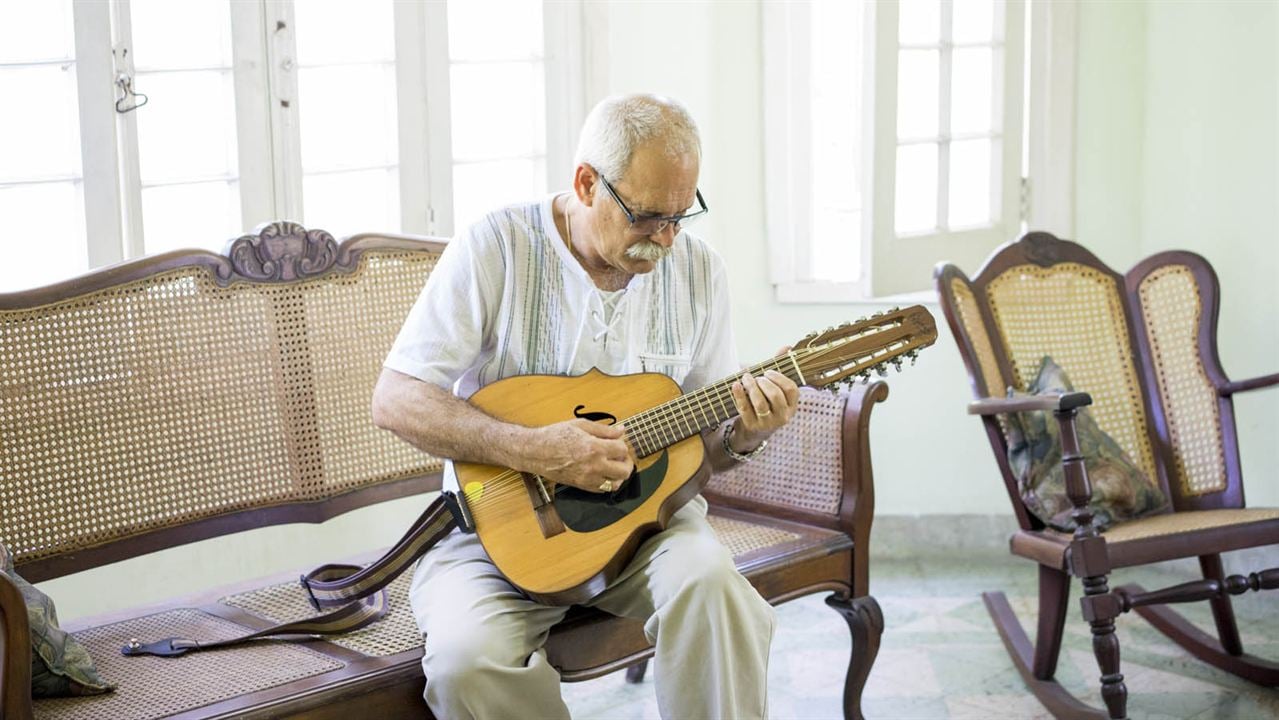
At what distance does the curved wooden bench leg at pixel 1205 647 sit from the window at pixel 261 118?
200 centimetres

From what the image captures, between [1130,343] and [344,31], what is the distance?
219 cm

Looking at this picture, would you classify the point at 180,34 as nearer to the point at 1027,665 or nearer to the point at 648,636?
the point at 648,636

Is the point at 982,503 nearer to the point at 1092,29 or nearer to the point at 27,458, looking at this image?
the point at 1092,29

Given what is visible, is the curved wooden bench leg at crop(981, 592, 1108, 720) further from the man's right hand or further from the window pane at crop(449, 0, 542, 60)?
the window pane at crop(449, 0, 542, 60)

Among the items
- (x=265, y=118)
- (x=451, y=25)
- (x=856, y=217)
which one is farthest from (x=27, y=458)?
(x=856, y=217)

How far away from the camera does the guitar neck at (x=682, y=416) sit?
2434 millimetres

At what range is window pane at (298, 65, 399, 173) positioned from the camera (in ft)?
11.4

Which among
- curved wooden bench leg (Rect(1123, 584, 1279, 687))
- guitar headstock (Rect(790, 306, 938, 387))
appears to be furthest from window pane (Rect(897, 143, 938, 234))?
guitar headstock (Rect(790, 306, 938, 387))

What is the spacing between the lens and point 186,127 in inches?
129

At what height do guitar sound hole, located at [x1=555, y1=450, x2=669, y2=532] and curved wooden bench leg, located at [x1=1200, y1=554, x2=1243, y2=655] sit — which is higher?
guitar sound hole, located at [x1=555, y1=450, x2=669, y2=532]

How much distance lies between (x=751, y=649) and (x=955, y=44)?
2.51 meters

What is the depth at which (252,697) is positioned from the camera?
7.11 feet

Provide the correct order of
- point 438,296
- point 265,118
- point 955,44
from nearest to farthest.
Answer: point 438,296 → point 265,118 → point 955,44

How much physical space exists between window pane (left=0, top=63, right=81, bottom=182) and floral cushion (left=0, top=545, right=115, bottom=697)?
3.80 ft
